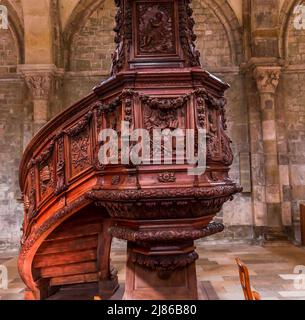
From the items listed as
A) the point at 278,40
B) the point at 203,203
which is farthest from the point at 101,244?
the point at 278,40

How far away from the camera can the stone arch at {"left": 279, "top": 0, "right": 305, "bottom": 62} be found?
945 cm

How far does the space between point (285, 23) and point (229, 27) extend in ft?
4.91

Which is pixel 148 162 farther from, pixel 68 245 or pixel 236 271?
pixel 236 271

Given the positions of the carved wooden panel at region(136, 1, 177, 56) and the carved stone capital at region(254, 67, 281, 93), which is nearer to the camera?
the carved wooden panel at region(136, 1, 177, 56)

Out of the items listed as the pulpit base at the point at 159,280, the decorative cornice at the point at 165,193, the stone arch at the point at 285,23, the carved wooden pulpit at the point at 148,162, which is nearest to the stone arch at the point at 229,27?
the stone arch at the point at 285,23

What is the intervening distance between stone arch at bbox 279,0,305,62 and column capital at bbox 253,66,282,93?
93 centimetres

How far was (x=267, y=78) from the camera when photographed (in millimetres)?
8812

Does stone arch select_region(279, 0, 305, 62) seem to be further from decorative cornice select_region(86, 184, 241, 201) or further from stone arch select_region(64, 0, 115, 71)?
decorative cornice select_region(86, 184, 241, 201)

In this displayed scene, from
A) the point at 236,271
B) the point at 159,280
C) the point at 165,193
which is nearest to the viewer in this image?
the point at 165,193

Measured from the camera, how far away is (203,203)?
2725mm

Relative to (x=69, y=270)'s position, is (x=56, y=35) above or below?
above

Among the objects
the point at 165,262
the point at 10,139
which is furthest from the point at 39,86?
the point at 165,262

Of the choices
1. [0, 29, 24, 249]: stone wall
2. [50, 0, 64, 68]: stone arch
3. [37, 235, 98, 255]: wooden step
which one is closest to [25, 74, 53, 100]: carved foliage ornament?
[50, 0, 64, 68]: stone arch

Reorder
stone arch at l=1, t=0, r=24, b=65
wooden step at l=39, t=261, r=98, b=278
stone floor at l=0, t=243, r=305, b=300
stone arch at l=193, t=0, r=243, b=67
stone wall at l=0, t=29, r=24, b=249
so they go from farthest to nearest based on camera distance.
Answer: stone arch at l=193, t=0, r=243, b=67, stone arch at l=1, t=0, r=24, b=65, stone wall at l=0, t=29, r=24, b=249, stone floor at l=0, t=243, r=305, b=300, wooden step at l=39, t=261, r=98, b=278
